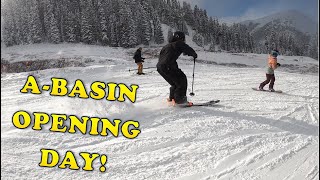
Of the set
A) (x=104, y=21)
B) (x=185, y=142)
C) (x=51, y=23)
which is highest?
(x=51, y=23)

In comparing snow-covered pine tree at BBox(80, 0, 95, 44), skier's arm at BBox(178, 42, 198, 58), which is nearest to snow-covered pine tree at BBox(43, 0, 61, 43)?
snow-covered pine tree at BBox(80, 0, 95, 44)

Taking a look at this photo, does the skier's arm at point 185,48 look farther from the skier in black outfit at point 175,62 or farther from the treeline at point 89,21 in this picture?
the treeline at point 89,21

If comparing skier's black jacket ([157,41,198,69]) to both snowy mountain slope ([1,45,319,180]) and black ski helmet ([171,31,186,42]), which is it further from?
snowy mountain slope ([1,45,319,180])

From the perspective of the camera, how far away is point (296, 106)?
26.3 ft

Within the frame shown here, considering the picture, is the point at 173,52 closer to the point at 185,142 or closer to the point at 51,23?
the point at 185,142

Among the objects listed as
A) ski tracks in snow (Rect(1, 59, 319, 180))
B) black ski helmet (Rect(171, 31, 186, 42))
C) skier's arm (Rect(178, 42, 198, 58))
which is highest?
black ski helmet (Rect(171, 31, 186, 42))

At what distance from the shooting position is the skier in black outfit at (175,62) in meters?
7.12

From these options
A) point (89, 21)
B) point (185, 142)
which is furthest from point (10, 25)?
point (185, 142)

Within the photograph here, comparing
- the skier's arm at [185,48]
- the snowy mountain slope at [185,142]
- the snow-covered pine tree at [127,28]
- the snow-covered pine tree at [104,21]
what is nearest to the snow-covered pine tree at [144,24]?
the snow-covered pine tree at [127,28]

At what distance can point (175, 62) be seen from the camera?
7320 mm

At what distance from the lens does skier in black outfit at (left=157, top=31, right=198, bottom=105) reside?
7.12 metres

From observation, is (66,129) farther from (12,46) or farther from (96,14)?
(12,46)

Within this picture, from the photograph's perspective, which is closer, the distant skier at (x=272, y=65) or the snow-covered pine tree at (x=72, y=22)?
the distant skier at (x=272, y=65)

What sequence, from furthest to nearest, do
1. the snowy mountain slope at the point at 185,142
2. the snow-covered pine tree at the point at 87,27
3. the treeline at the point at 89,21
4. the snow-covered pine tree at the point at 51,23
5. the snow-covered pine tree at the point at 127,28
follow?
the snow-covered pine tree at the point at 51,23, the snow-covered pine tree at the point at 87,27, the treeline at the point at 89,21, the snow-covered pine tree at the point at 127,28, the snowy mountain slope at the point at 185,142
